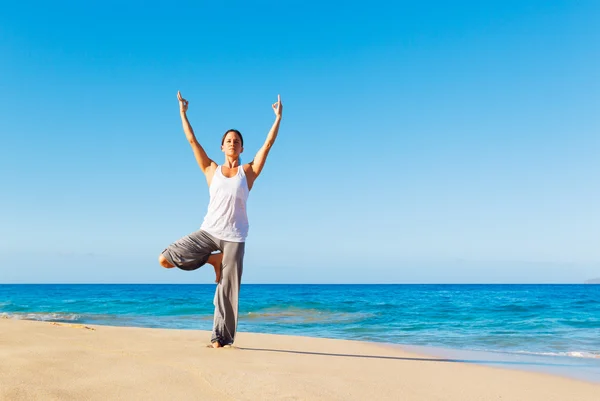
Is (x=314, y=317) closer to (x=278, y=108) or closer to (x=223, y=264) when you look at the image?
(x=223, y=264)

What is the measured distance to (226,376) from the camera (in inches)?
130

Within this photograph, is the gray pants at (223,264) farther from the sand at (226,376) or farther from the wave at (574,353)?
the wave at (574,353)

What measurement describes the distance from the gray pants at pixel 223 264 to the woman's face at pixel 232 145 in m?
0.90

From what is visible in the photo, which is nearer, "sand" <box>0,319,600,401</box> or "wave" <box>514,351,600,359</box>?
"sand" <box>0,319,600,401</box>

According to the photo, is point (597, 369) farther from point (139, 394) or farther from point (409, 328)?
point (409, 328)

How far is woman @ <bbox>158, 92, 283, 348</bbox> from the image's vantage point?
513 centimetres

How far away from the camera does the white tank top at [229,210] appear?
5.19 metres

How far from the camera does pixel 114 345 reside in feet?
15.9

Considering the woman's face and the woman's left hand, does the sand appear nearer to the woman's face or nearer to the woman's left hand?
the woman's face

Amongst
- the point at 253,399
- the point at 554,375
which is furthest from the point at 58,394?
the point at 554,375

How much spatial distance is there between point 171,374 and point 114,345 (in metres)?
1.82

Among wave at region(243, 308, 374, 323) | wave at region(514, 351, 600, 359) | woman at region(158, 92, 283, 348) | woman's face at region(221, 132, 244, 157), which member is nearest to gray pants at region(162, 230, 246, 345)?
woman at region(158, 92, 283, 348)

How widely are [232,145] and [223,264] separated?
49.6 inches

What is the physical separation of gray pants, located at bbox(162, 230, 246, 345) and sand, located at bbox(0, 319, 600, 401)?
0.32m
